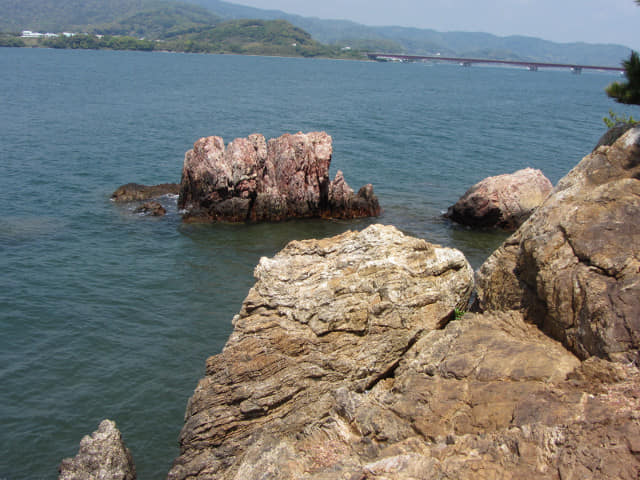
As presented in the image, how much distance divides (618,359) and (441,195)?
108 ft

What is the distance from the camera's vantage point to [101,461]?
13.0 metres

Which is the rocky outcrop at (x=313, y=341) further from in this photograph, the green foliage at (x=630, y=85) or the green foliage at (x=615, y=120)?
the green foliage at (x=615, y=120)

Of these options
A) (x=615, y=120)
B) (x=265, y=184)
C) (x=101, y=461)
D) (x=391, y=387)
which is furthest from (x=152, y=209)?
(x=615, y=120)

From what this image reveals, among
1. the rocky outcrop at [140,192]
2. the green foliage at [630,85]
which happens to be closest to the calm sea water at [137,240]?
the rocky outcrop at [140,192]

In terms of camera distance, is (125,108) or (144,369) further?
(125,108)

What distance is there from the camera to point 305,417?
1222cm

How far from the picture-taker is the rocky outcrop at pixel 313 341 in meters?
12.6

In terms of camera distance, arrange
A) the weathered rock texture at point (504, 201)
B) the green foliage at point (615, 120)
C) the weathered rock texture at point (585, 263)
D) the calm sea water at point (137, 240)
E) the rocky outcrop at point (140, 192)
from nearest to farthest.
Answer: the weathered rock texture at point (585, 263) → the green foliage at point (615, 120) → the calm sea water at point (137, 240) → the weathered rock texture at point (504, 201) → the rocky outcrop at point (140, 192)

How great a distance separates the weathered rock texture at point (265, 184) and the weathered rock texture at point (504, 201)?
6.37 metres

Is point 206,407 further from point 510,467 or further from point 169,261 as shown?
point 169,261

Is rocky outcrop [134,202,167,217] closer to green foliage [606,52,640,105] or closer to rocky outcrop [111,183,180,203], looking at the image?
rocky outcrop [111,183,180,203]

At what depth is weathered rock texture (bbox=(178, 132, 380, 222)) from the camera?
34188 millimetres

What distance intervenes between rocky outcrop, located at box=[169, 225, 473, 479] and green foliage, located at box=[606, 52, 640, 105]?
6113 millimetres

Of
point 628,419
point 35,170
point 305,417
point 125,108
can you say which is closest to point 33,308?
point 305,417
